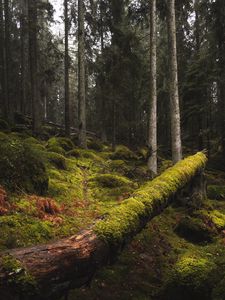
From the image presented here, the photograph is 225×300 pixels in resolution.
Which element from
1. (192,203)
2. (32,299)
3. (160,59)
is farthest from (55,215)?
(160,59)

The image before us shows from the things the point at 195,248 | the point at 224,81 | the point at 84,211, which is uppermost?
the point at 224,81

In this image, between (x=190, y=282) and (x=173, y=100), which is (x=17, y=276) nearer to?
(x=190, y=282)

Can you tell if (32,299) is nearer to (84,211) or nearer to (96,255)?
(96,255)

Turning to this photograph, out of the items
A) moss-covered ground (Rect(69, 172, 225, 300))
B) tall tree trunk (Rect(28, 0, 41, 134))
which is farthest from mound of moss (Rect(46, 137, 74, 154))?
moss-covered ground (Rect(69, 172, 225, 300))

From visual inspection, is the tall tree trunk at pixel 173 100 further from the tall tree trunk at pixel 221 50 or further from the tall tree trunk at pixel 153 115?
the tall tree trunk at pixel 221 50

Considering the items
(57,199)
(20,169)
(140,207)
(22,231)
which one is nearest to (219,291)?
(140,207)

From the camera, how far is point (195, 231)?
9.62 meters

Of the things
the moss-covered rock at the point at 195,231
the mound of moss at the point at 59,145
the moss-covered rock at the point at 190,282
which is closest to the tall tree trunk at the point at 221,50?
the mound of moss at the point at 59,145

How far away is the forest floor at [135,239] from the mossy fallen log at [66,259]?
448 mm

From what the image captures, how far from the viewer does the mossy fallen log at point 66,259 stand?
4.04 meters

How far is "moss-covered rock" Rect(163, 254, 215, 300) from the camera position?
5.95 m

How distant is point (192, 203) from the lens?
38.2 feet

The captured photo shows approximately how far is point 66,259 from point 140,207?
249cm

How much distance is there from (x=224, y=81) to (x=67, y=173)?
37.4ft
